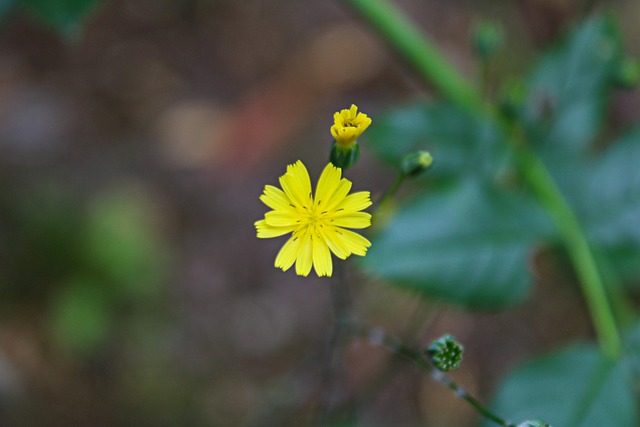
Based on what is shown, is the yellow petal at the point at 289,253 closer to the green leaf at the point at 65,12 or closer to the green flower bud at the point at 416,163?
the green flower bud at the point at 416,163

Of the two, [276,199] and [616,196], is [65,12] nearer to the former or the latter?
[276,199]

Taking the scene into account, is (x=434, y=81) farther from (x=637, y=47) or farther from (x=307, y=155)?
(x=637, y=47)

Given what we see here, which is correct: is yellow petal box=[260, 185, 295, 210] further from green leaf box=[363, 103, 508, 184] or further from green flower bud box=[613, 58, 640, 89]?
green flower bud box=[613, 58, 640, 89]

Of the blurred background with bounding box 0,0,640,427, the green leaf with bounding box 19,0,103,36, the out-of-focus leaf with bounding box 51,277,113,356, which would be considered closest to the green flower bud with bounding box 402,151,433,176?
the green leaf with bounding box 19,0,103,36

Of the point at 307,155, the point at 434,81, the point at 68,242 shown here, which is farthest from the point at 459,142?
the point at 68,242

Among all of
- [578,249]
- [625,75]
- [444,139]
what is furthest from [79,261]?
[625,75]

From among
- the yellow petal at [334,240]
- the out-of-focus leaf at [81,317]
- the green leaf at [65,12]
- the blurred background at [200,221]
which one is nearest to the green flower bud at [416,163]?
the yellow petal at [334,240]

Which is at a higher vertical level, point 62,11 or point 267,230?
point 62,11
